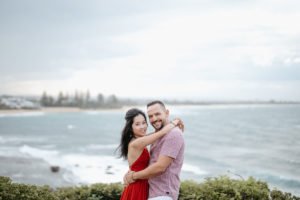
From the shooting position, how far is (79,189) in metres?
6.17

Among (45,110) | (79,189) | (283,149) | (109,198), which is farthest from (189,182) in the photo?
(45,110)

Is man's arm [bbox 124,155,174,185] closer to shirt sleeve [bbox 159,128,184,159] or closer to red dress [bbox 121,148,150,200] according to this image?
shirt sleeve [bbox 159,128,184,159]

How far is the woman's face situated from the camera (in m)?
3.74

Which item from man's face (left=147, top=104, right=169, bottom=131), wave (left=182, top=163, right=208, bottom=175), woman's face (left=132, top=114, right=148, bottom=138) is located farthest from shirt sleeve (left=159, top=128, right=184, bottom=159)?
wave (left=182, top=163, right=208, bottom=175)

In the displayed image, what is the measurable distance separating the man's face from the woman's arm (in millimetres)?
129

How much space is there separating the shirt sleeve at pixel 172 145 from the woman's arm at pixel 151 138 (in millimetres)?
59

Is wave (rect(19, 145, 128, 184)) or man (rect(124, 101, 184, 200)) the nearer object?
man (rect(124, 101, 184, 200))

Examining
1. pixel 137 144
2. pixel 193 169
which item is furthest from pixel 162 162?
pixel 193 169

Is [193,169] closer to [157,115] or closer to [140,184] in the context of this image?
[140,184]

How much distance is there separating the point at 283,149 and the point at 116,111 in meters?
128

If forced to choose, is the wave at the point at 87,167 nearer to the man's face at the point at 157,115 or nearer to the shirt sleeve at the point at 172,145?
the man's face at the point at 157,115

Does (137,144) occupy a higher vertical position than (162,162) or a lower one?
higher

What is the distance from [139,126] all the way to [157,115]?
27cm

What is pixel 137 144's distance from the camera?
3549 millimetres
